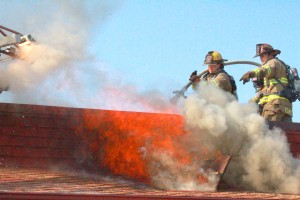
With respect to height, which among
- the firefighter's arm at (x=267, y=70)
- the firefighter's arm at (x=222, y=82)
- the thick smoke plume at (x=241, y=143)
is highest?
the firefighter's arm at (x=267, y=70)

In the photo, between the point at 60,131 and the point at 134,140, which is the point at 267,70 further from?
the point at 60,131

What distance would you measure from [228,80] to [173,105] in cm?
100

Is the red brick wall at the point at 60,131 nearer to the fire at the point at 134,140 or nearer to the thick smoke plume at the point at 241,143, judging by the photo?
the fire at the point at 134,140

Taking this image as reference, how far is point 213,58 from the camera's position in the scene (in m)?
9.60

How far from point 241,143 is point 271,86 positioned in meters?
2.01

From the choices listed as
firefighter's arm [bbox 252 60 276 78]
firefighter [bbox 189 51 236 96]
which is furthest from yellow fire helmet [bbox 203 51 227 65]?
firefighter's arm [bbox 252 60 276 78]

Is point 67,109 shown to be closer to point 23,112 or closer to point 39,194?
point 23,112

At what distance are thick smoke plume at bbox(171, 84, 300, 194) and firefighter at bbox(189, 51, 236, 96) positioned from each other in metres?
0.70

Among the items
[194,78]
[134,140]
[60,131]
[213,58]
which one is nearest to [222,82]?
[213,58]

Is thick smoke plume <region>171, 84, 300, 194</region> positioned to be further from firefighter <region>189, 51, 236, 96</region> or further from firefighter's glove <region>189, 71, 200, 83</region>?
firefighter's glove <region>189, 71, 200, 83</region>

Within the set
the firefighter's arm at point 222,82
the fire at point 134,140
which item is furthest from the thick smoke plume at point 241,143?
the firefighter's arm at point 222,82

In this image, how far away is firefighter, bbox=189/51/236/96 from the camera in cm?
936

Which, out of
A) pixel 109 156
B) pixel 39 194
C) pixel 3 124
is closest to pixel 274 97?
pixel 109 156

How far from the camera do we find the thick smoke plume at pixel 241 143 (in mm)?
8227
